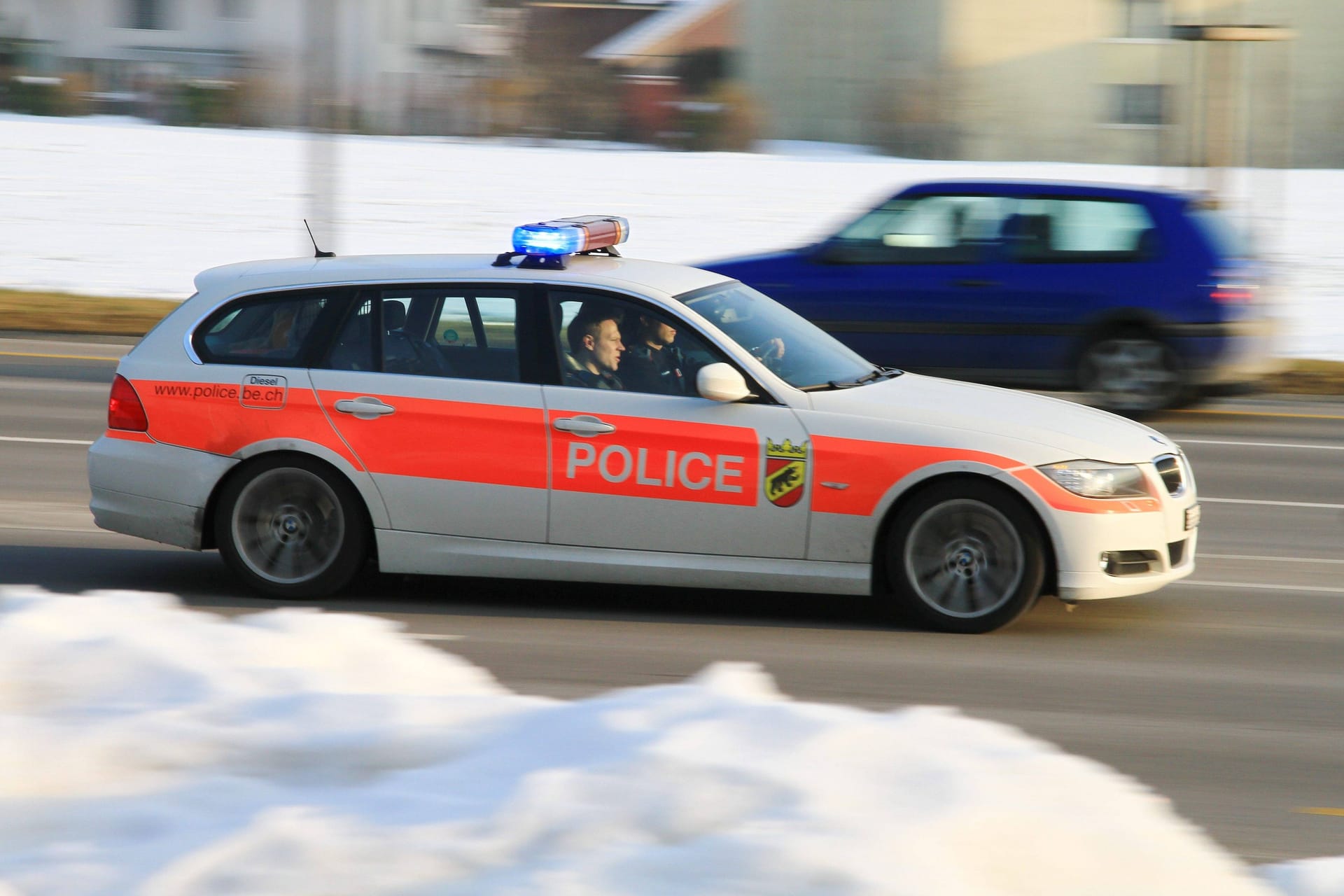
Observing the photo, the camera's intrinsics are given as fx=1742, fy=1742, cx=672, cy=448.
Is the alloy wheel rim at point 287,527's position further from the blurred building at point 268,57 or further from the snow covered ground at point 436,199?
the blurred building at point 268,57

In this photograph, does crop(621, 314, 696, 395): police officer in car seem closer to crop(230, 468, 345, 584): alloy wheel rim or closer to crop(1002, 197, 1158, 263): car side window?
crop(230, 468, 345, 584): alloy wheel rim

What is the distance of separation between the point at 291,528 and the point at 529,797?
4017mm

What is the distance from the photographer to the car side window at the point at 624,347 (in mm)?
6977

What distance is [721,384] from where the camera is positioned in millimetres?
6746

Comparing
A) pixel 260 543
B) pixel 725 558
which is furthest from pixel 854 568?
pixel 260 543

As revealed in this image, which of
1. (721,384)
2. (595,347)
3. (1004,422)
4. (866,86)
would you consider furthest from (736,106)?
(721,384)

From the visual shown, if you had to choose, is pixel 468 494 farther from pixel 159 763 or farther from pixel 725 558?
pixel 159 763

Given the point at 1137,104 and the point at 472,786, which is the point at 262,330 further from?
the point at 1137,104

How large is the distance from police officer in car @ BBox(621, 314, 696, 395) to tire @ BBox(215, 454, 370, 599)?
126 centimetres

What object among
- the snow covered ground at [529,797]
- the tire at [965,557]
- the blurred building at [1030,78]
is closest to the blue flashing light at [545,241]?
the tire at [965,557]

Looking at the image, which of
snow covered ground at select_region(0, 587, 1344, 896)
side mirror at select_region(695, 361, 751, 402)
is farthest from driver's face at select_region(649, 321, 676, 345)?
snow covered ground at select_region(0, 587, 1344, 896)

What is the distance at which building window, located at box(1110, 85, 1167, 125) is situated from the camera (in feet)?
152

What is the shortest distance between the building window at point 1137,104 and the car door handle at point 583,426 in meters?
42.3

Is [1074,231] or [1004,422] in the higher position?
[1074,231]
